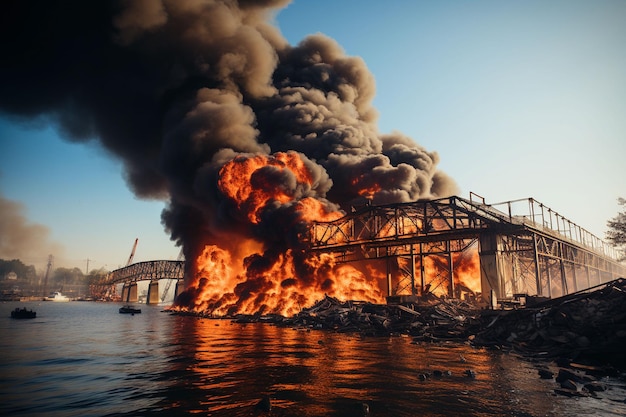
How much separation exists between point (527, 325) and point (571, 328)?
3140 mm

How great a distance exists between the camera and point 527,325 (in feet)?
75.1

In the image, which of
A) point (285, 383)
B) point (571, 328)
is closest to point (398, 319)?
point (571, 328)

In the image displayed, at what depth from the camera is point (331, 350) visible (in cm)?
2239

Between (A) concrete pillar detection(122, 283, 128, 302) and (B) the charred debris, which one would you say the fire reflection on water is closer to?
(B) the charred debris

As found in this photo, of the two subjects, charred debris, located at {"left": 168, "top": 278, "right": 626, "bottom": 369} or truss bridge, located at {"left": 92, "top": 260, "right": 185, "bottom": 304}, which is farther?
truss bridge, located at {"left": 92, "top": 260, "right": 185, "bottom": 304}

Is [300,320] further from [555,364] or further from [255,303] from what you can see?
→ [555,364]

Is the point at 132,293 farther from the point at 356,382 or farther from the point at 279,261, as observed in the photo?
the point at 356,382

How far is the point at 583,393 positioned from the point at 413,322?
19.3 meters

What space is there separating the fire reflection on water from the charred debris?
255cm

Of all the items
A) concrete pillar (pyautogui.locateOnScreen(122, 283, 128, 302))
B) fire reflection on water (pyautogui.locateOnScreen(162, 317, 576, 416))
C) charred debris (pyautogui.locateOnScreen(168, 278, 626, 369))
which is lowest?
concrete pillar (pyautogui.locateOnScreen(122, 283, 128, 302))

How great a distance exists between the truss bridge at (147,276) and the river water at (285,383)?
106625 millimetres

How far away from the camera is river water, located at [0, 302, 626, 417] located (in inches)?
426

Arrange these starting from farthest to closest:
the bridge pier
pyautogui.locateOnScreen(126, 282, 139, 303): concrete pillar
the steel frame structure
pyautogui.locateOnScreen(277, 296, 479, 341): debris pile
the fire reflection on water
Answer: the bridge pier → pyautogui.locateOnScreen(126, 282, 139, 303): concrete pillar → the steel frame structure → pyautogui.locateOnScreen(277, 296, 479, 341): debris pile → the fire reflection on water

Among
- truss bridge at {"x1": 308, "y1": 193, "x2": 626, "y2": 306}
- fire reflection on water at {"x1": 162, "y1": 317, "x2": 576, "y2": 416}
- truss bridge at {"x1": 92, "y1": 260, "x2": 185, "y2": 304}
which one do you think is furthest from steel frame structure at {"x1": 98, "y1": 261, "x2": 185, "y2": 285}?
fire reflection on water at {"x1": 162, "y1": 317, "x2": 576, "y2": 416}
